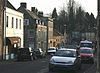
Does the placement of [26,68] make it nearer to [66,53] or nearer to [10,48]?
[66,53]

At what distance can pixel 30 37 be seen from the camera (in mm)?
84938

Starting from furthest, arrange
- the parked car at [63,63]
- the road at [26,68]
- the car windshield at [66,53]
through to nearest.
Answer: the car windshield at [66,53]
the road at [26,68]
the parked car at [63,63]

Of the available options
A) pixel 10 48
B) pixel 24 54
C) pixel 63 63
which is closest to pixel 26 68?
pixel 63 63

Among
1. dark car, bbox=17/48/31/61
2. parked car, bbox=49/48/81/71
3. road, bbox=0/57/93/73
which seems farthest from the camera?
dark car, bbox=17/48/31/61

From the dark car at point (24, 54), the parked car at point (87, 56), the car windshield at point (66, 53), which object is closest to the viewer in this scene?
the car windshield at point (66, 53)

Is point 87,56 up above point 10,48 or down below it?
below

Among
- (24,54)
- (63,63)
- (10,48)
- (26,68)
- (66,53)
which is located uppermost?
(10,48)

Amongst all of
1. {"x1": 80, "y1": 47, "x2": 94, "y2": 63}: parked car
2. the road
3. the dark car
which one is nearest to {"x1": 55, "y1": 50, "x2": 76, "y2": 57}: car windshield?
the road

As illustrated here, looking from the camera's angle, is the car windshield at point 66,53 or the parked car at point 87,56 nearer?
the car windshield at point 66,53

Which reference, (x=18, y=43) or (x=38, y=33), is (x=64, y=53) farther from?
(x=38, y=33)

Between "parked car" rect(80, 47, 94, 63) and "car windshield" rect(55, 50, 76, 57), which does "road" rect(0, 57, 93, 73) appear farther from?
"parked car" rect(80, 47, 94, 63)

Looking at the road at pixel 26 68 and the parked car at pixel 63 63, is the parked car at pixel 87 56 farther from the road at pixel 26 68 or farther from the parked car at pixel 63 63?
the parked car at pixel 63 63

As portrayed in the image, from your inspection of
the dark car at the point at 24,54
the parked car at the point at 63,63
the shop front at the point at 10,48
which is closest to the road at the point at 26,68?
the parked car at the point at 63,63

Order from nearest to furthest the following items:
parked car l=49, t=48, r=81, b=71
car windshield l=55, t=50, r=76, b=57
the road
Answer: parked car l=49, t=48, r=81, b=71, the road, car windshield l=55, t=50, r=76, b=57
